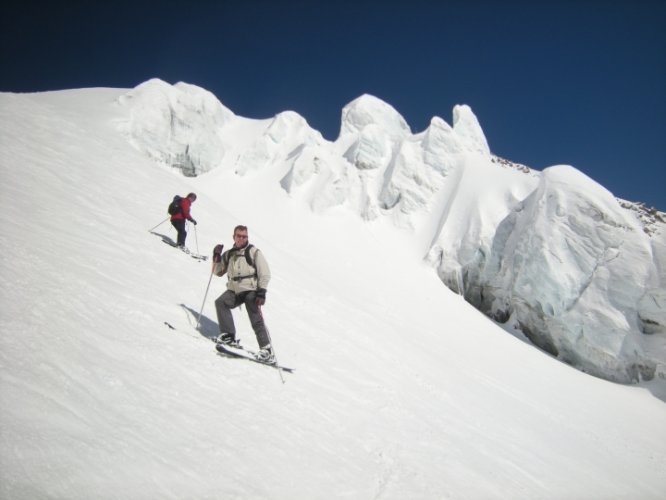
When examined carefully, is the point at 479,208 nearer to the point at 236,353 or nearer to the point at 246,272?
the point at 246,272

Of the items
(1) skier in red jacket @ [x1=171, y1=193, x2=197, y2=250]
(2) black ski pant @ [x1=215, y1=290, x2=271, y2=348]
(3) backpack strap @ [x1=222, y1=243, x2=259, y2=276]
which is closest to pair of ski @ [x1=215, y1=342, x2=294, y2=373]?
(2) black ski pant @ [x1=215, y1=290, x2=271, y2=348]

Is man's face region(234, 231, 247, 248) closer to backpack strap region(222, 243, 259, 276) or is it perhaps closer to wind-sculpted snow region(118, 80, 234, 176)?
backpack strap region(222, 243, 259, 276)

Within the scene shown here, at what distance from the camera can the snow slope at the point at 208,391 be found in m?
3.41

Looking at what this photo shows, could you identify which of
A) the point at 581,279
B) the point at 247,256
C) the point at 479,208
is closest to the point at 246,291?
the point at 247,256

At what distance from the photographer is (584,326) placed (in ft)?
84.0

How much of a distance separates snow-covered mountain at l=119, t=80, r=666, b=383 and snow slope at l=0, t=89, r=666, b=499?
24.4ft

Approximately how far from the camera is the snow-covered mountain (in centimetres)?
2530

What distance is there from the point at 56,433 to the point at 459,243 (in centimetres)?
3469

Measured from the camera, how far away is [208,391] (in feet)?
16.7

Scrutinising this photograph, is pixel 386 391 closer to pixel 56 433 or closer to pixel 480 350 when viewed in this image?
pixel 56 433

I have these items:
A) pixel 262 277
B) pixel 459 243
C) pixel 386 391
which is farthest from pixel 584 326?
pixel 262 277

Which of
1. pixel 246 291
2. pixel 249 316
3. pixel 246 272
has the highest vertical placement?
pixel 246 272

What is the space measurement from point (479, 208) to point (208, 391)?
35.1 m

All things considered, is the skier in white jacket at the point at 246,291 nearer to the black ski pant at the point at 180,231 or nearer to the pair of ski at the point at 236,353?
the pair of ski at the point at 236,353
